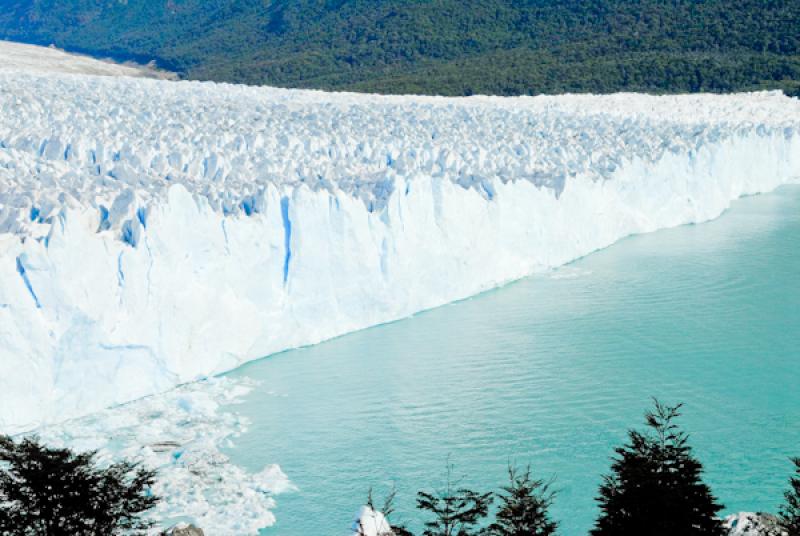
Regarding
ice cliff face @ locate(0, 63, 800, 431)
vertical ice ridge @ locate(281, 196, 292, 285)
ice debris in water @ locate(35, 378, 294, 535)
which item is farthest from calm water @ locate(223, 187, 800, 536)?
vertical ice ridge @ locate(281, 196, 292, 285)

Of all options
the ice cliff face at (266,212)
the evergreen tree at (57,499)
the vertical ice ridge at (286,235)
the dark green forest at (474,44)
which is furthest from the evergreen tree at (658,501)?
the dark green forest at (474,44)

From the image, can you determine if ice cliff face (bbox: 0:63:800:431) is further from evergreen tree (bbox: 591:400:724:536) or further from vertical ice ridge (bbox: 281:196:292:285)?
evergreen tree (bbox: 591:400:724:536)

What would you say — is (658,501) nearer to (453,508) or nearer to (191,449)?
(453,508)

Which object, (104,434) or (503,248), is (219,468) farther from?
(503,248)

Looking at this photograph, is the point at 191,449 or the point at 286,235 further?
the point at 286,235

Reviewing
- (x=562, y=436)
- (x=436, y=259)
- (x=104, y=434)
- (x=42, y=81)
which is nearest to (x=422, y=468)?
(x=562, y=436)

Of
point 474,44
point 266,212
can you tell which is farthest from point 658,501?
point 474,44
